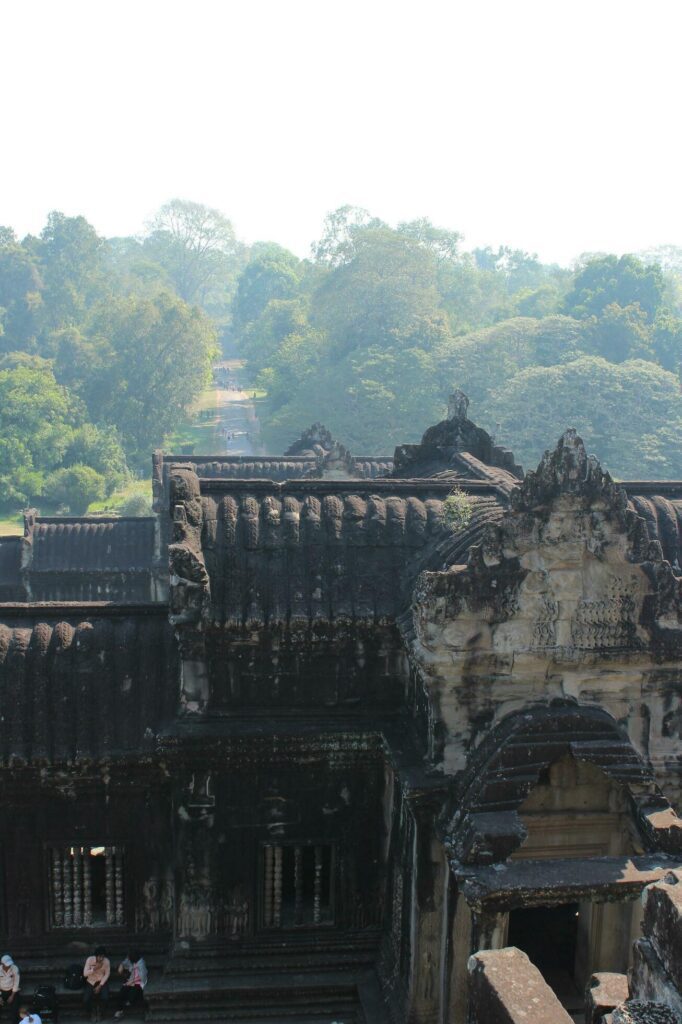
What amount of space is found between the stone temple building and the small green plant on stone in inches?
1.6

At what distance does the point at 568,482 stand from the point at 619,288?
242 feet

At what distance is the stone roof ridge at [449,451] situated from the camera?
18.3 m

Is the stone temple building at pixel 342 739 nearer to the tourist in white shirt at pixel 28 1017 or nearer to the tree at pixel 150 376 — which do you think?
the tourist in white shirt at pixel 28 1017

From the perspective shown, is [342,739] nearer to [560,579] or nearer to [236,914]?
[236,914]

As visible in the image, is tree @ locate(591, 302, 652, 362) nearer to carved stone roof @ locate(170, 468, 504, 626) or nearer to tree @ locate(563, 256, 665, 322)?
tree @ locate(563, 256, 665, 322)

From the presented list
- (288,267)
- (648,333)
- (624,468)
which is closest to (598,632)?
(624,468)

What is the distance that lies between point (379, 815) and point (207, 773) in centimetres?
222

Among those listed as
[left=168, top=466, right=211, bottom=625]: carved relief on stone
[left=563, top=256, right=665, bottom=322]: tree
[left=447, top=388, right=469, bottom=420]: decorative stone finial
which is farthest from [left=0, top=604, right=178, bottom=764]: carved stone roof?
[left=563, top=256, right=665, bottom=322]: tree

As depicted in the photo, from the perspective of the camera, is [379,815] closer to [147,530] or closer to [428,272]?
[147,530]

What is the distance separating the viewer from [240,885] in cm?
1202

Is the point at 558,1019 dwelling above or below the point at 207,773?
above

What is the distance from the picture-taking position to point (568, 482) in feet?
33.5

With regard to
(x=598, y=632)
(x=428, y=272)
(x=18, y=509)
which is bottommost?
(x=18, y=509)

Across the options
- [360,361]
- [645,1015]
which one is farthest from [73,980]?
[360,361]
